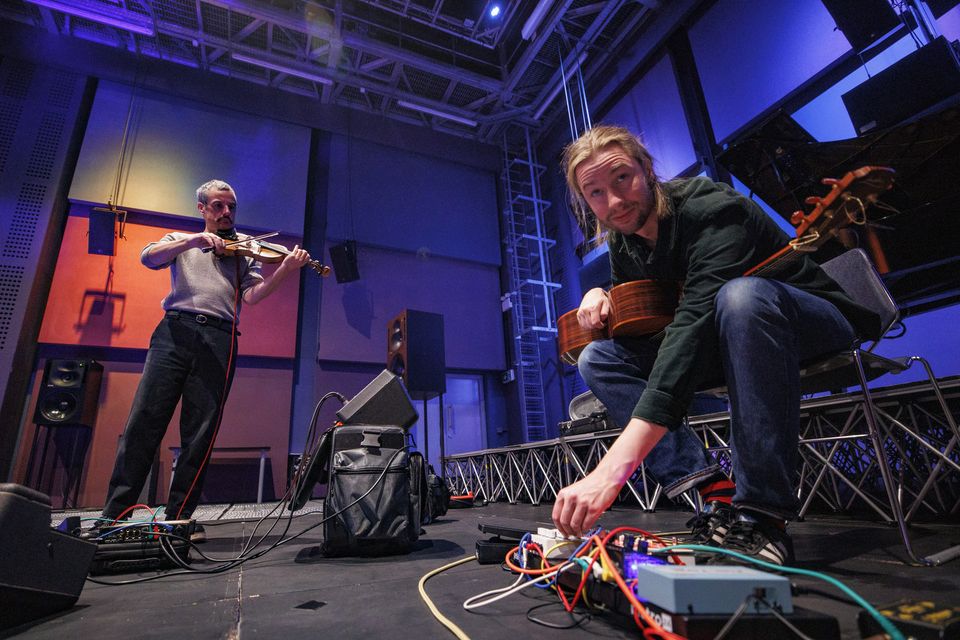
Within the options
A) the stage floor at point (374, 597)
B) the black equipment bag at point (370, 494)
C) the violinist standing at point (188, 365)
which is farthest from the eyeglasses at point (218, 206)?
the stage floor at point (374, 597)

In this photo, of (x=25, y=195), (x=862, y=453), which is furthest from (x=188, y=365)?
(x=25, y=195)

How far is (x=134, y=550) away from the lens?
1.53m

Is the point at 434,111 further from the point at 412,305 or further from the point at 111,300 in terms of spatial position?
the point at 111,300

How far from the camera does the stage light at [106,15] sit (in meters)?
5.25

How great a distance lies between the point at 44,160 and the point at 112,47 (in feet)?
6.01

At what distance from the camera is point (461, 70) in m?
6.43

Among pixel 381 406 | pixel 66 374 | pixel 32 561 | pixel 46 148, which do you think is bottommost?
pixel 32 561

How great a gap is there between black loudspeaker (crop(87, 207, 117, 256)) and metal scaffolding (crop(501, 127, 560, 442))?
496 cm

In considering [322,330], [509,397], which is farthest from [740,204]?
[509,397]

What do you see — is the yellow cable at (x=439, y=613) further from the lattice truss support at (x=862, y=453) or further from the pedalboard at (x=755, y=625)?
the lattice truss support at (x=862, y=453)

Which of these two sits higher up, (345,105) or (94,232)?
(345,105)

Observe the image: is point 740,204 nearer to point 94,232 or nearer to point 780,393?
point 780,393

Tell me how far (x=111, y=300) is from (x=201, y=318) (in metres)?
4.26

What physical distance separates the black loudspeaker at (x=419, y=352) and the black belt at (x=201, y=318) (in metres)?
2.57
